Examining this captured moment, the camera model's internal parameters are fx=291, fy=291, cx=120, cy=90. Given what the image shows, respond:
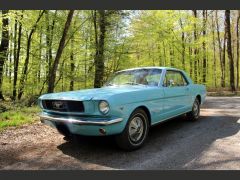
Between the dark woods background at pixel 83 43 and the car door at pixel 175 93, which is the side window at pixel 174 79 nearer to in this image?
the car door at pixel 175 93

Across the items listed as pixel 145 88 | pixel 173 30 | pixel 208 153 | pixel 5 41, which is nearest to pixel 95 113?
pixel 145 88

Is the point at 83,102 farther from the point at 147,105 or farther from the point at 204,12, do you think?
the point at 204,12

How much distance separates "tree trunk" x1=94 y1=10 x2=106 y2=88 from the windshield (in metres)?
9.27

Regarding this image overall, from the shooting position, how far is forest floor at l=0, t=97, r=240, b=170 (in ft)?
15.0

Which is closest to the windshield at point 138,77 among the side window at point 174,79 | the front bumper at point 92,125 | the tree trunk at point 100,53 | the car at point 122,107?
the car at point 122,107

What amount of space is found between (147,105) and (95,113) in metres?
1.19

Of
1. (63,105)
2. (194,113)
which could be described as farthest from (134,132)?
(194,113)

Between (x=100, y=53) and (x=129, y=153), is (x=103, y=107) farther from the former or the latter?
(x=100, y=53)

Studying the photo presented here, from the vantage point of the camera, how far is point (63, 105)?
208 inches

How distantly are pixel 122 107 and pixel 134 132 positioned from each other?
0.69 meters

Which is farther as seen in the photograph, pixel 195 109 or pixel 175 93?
pixel 195 109

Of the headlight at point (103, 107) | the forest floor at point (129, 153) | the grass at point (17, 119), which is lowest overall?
the forest floor at point (129, 153)

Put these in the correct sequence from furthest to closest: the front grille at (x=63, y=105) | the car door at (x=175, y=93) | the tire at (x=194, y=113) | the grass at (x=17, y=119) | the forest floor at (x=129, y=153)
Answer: the tire at (x=194, y=113) < the grass at (x=17, y=119) < the car door at (x=175, y=93) < the front grille at (x=63, y=105) < the forest floor at (x=129, y=153)

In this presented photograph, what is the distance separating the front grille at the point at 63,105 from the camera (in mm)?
5043
